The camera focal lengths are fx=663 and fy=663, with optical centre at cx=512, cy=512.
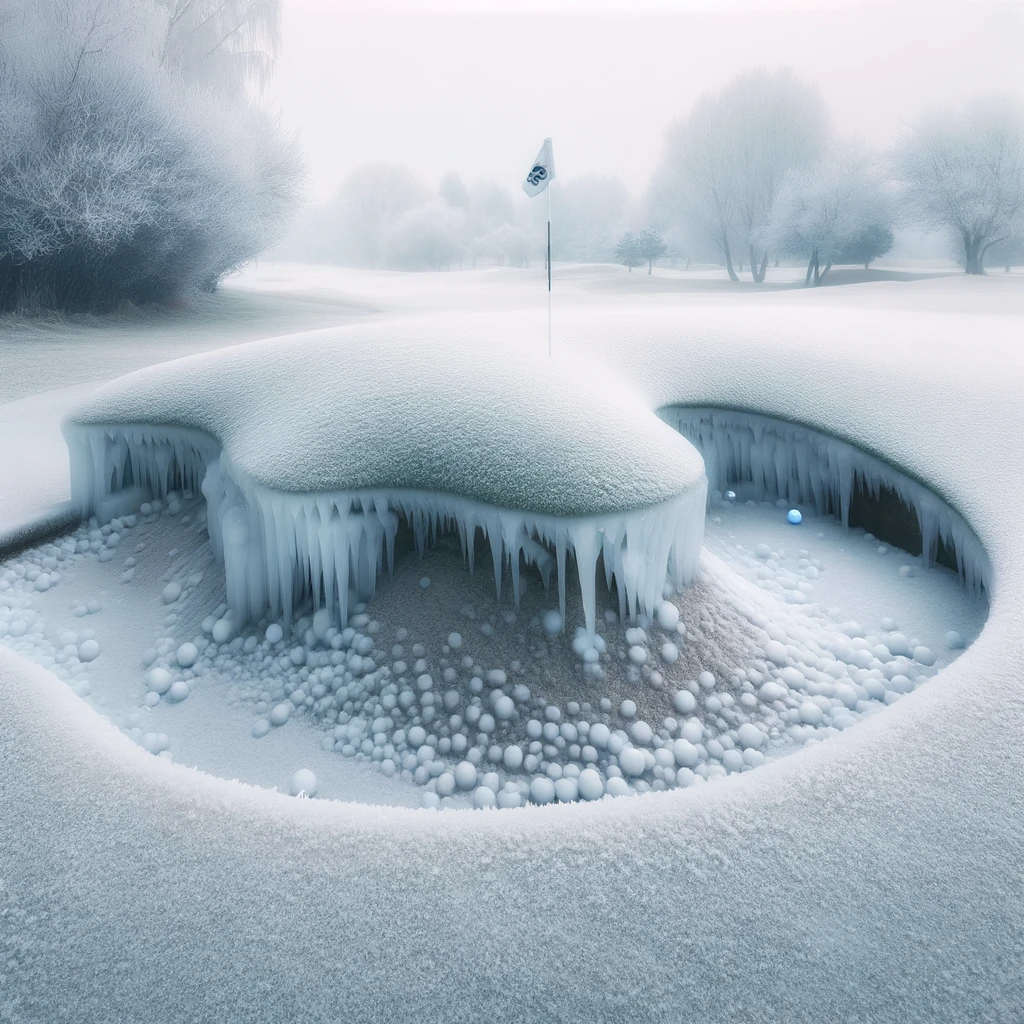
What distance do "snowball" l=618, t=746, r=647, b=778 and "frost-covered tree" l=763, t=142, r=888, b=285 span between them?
13355mm

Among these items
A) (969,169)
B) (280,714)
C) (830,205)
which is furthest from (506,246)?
(280,714)

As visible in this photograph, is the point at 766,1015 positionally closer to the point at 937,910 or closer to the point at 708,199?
the point at 937,910

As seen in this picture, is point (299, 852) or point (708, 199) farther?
point (708, 199)

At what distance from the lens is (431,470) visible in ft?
6.43

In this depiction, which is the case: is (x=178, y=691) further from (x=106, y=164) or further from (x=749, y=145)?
(x=749, y=145)

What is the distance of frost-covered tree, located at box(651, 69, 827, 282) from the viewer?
14383mm

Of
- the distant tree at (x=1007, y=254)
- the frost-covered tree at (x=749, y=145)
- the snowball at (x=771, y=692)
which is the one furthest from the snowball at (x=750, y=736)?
the distant tree at (x=1007, y=254)

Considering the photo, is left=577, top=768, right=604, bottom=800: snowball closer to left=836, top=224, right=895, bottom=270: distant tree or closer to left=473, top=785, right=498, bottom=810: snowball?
left=473, top=785, right=498, bottom=810: snowball

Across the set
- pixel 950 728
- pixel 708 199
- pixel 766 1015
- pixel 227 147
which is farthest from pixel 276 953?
pixel 708 199

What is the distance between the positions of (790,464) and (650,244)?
15637mm

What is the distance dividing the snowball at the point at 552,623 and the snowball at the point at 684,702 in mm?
379

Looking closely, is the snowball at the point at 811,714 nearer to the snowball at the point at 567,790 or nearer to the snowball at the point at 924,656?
the snowball at the point at 924,656

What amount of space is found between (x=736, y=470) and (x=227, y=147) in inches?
316

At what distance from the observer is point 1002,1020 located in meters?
0.76
